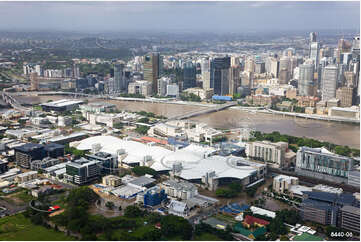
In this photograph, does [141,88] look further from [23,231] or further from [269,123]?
[23,231]

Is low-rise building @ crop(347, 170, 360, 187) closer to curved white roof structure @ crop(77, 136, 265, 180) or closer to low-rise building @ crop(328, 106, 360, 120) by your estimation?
curved white roof structure @ crop(77, 136, 265, 180)

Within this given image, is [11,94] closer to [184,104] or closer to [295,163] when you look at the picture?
[184,104]

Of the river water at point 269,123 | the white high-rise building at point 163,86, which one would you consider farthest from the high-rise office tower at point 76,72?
the white high-rise building at point 163,86

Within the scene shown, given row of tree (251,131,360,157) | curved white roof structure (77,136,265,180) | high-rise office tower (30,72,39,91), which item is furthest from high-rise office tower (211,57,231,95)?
curved white roof structure (77,136,265,180)

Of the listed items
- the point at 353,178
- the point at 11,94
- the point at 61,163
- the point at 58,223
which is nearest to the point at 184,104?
the point at 11,94

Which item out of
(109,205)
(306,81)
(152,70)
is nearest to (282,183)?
(109,205)

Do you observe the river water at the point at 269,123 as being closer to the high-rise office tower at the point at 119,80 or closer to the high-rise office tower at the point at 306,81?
the high-rise office tower at the point at 119,80

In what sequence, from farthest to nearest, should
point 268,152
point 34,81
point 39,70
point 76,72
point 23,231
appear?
point 76,72 → point 39,70 → point 34,81 → point 268,152 → point 23,231
